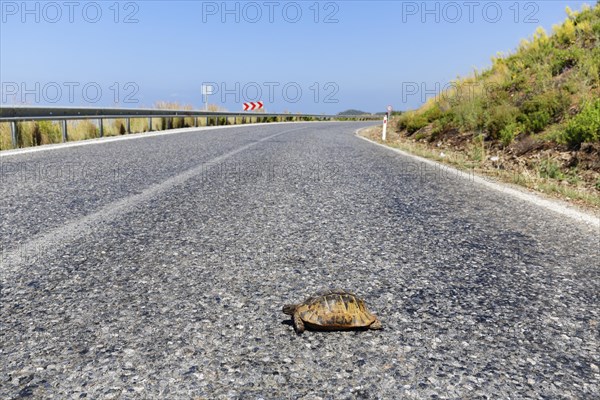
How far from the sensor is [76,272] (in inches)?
121

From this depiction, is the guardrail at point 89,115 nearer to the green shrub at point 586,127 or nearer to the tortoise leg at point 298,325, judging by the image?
the tortoise leg at point 298,325

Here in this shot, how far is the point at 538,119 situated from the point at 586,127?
7.94 feet

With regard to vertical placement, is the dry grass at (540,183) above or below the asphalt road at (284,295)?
above

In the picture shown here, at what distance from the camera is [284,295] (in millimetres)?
2744

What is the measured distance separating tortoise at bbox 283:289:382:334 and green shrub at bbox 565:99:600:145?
7.67 metres

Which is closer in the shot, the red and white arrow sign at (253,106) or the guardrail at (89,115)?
the guardrail at (89,115)

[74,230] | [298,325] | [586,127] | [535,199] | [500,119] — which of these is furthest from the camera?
[500,119]

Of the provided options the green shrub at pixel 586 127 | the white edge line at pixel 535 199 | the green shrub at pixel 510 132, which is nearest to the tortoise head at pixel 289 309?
the white edge line at pixel 535 199

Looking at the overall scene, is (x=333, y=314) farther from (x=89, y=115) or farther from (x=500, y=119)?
(x=89, y=115)

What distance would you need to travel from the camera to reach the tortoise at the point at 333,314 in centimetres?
233

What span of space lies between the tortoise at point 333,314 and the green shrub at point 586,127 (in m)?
7.67

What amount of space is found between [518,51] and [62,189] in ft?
67.7

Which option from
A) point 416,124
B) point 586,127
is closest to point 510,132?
point 586,127

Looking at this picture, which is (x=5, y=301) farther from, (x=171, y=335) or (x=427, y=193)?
(x=427, y=193)
